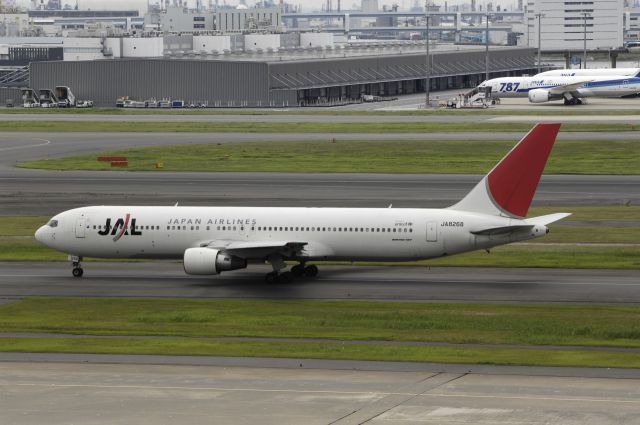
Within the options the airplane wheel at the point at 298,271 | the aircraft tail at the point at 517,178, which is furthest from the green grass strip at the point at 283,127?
the aircraft tail at the point at 517,178

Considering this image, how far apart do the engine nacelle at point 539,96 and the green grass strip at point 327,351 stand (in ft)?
451

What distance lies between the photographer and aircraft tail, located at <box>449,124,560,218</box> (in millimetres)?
49344

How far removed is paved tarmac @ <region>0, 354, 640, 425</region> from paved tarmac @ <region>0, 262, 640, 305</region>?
12.1 metres

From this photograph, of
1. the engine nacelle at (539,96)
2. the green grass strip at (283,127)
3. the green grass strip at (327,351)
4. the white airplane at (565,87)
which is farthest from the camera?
the white airplane at (565,87)

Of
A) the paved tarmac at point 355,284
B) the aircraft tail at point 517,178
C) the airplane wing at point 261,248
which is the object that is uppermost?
the aircraft tail at point 517,178

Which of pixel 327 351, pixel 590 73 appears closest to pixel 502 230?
pixel 327 351

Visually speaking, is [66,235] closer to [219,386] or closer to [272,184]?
[219,386]

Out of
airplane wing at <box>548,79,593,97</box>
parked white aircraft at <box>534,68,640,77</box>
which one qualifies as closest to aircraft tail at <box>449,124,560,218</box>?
airplane wing at <box>548,79,593,97</box>

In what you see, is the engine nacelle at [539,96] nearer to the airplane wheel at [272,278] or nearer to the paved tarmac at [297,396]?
the airplane wheel at [272,278]

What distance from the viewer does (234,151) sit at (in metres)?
104

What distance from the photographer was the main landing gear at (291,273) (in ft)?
168

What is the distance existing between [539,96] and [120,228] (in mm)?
128218

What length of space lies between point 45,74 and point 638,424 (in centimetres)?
16296

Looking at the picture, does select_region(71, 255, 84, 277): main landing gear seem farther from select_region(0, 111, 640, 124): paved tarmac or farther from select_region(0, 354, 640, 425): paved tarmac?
select_region(0, 111, 640, 124): paved tarmac
